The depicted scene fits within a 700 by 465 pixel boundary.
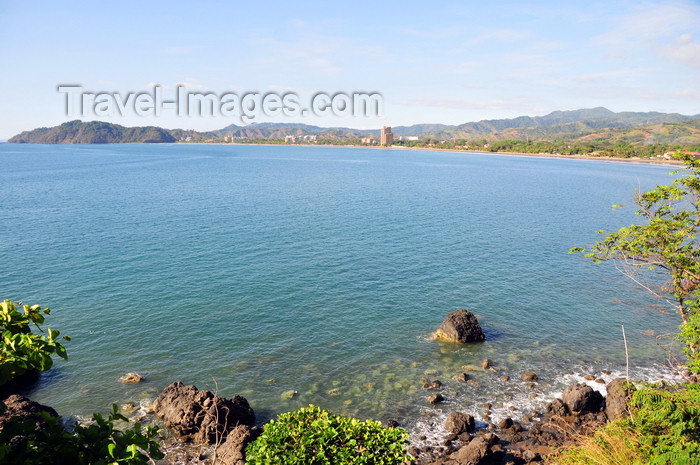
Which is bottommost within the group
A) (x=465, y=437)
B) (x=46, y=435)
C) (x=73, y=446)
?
(x=465, y=437)

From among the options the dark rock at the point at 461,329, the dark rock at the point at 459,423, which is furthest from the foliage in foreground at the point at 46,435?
the dark rock at the point at 461,329

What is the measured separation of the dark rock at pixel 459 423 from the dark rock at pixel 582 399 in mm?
6804

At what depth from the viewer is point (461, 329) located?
114 feet

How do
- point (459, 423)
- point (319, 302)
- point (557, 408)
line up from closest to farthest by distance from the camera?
point (459, 423)
point (557, 408)
point (319, 302)

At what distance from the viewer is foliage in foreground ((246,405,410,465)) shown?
14000mm

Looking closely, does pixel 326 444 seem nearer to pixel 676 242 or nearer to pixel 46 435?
pixel 46 435

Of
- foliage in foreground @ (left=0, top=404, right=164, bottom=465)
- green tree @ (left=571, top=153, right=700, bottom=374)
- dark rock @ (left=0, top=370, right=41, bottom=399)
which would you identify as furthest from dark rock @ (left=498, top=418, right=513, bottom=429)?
dark rock @ (left=0, top=370, right=41, bottom=399)

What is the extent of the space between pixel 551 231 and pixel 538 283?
95.1ft

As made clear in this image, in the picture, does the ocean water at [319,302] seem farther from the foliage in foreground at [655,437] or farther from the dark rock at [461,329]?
the foliage in foreground at [655,437]

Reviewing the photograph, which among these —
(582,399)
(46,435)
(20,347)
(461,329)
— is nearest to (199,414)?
(46,435)

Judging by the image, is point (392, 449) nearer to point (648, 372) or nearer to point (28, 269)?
point (648, 372)

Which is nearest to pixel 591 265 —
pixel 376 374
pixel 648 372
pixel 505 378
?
pixel 648 372

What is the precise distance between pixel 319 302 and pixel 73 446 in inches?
1282

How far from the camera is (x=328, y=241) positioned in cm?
6188
